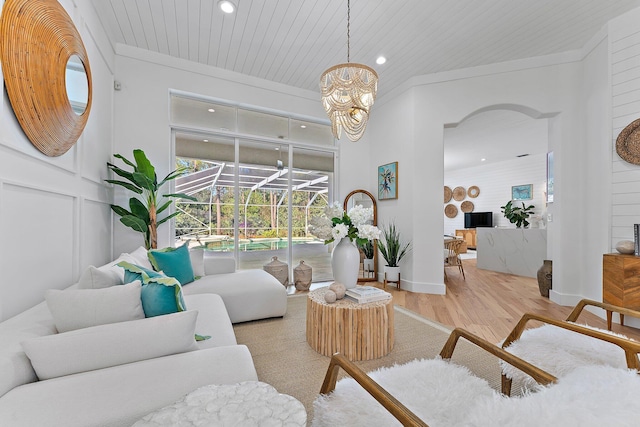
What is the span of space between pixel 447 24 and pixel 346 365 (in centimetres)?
340

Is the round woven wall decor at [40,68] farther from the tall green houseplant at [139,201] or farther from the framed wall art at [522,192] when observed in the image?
the framed wall art at [522,192]

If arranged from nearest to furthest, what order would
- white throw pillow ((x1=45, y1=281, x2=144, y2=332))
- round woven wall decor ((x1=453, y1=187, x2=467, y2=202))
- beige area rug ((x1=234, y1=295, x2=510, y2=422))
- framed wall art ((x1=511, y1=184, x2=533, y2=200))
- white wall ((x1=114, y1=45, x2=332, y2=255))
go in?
white throw pillow ((x1=45, y1=281, x2=144, y2=332)), beige area rug ((x1=234, y1=295, x2=510, y2=422)), white wall ((x1=114, y1=45, x2=332, y2=255)), framed wall art ((x1=511, y1=184, x2=533, y2=200)), round woven wall decor ((x1=453, y1=187, x2=467, y2=202))

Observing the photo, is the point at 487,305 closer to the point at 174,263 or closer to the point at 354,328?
the point at 354,328

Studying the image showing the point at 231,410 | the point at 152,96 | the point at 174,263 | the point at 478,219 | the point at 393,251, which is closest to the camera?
the point at 231,410

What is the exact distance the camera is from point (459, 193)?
9.82m

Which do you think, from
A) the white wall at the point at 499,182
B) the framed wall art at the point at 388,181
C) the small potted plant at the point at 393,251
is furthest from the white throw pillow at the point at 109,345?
the white wall at the point at 499,182

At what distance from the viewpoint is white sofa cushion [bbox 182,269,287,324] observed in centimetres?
252

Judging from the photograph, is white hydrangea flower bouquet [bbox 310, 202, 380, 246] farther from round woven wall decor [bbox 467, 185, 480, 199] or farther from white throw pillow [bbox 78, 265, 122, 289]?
round woven wall decor [bbox 467, 185, 480, 199]

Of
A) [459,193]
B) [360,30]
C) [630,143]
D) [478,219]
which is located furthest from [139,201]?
[459,193]

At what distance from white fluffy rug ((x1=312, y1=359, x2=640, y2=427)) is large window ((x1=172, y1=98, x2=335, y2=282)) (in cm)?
248

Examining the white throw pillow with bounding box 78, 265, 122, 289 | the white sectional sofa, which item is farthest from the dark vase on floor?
the white throw pillow with bounding box 78, 265, 122, 289

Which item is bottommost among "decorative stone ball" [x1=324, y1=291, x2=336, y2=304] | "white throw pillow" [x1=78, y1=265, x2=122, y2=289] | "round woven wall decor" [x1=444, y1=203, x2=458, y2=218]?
"decorative stone ball" [x1=324, y1=291, x2=336, y2=304]

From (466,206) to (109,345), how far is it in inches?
415

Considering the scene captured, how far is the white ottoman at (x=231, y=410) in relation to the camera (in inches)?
27.5
